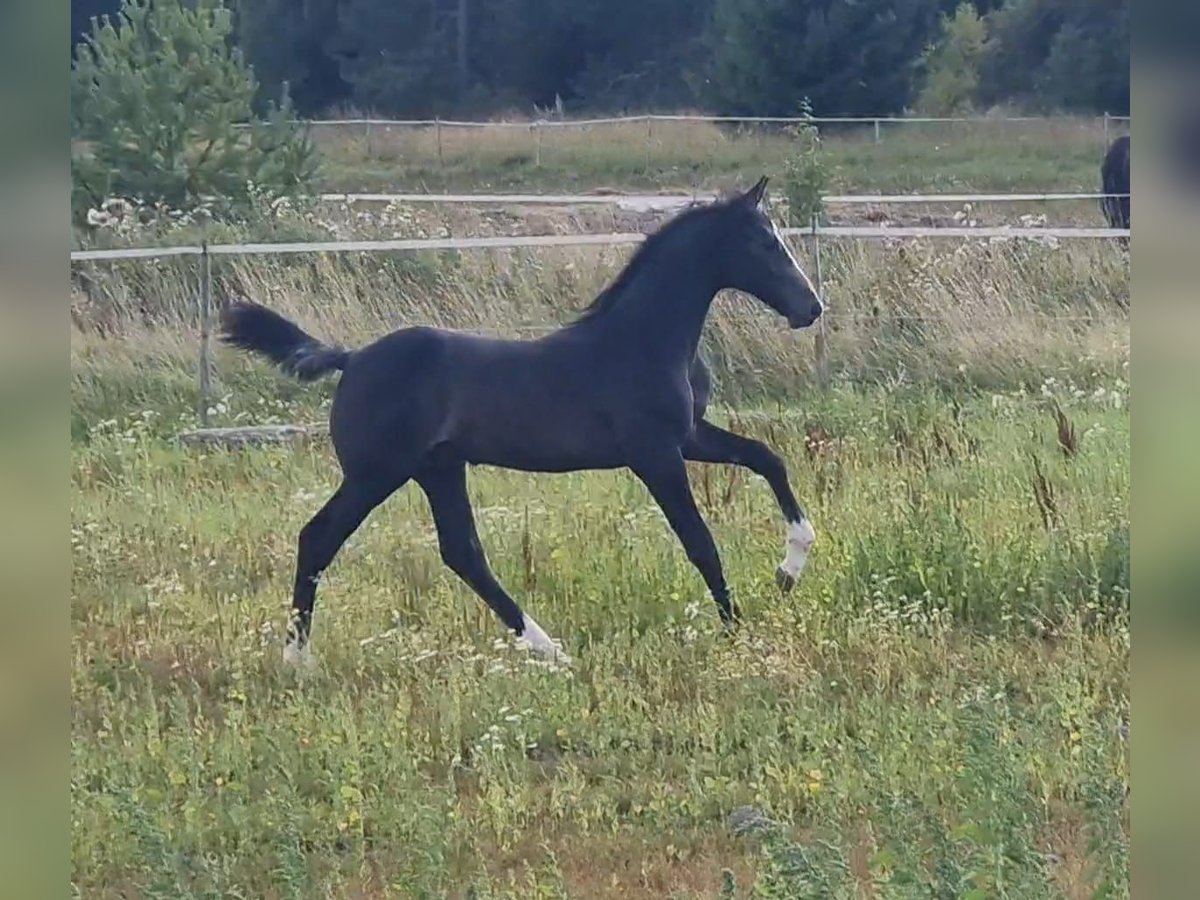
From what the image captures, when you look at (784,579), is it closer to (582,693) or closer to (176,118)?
(582,693)

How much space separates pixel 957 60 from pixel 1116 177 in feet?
1.63

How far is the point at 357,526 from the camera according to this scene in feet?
13.6

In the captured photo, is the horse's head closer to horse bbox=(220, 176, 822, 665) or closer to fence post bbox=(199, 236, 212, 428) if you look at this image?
horse bbox=(220, 176, 822, 665)

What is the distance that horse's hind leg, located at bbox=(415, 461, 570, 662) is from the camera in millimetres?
4180

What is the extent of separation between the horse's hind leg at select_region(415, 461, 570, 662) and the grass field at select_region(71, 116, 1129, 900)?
0.06 metres

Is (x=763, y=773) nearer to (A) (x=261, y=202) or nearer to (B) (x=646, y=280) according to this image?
(B) (x=646, y=280)

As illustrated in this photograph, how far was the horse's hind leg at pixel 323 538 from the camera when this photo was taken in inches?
162

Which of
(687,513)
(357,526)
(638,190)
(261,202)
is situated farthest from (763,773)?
(261,202)

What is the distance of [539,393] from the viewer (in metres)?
4.15

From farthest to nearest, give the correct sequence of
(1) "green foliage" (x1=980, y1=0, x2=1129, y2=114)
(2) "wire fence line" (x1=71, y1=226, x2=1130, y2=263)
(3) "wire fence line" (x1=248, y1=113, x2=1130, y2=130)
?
(2) "wire fence line" (x1=71, y1=226, x2=1130, y2=263)
(3) "wire fence line" (x1=248, y1=113, x2=1130, y2=130)
(1) "green foliage" (x1=980, y1=0, x2=1129, y2=114)

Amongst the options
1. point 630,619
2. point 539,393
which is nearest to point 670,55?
point 539,393

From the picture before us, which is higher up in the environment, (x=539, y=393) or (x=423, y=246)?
(x=423, y=246)

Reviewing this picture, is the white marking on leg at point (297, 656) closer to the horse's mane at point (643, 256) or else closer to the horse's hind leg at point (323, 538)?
the horse's hind leg at point (323, 538)

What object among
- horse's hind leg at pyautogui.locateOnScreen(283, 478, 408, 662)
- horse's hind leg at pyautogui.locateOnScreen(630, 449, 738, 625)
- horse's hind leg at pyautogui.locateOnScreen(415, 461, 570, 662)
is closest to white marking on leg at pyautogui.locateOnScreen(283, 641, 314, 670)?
horse's hind leg at pyautogui.locateOnScreen(283, 478, 408, 662)
